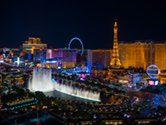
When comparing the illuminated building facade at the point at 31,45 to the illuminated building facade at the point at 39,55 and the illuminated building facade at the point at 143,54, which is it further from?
the illuminated building facade at the point at 143,54

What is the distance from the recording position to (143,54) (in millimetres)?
39938

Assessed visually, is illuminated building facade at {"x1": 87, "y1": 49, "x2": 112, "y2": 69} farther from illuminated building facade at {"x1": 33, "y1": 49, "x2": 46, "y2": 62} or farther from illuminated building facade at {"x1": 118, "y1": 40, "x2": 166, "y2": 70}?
illuminated building facade at {"x1": 33, "y1": 49, "x2": 46, "y2": 62}

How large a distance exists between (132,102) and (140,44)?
23.9 m

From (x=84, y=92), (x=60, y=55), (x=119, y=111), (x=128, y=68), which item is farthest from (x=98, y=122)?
(x=60, y=55)

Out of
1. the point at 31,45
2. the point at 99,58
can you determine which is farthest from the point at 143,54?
the point at 31,45

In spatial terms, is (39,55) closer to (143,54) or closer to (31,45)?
(31,45)

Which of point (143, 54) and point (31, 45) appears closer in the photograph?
point (143, 54)

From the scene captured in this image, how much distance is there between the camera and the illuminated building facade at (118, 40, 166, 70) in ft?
127

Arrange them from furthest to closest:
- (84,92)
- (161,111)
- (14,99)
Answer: (84,92) → (14,99) → (161,111)

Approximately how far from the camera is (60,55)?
55219 millimetres

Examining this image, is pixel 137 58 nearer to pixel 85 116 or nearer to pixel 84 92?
pixel 84 92

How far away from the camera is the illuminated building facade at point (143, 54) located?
127ft

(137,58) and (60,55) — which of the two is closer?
(137,58)

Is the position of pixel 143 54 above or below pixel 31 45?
below
